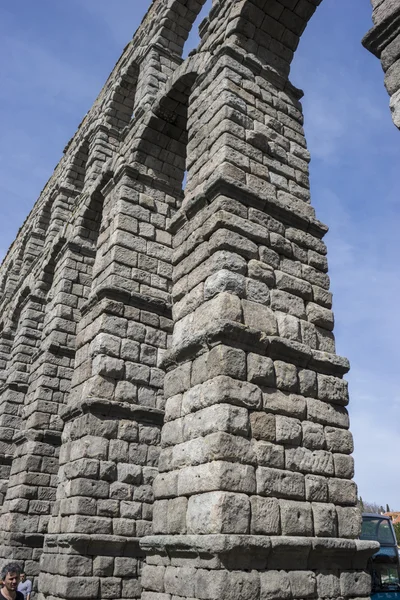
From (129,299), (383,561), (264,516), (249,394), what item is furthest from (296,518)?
(383,561)

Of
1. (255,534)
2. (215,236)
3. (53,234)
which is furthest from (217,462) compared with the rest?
(53,234)

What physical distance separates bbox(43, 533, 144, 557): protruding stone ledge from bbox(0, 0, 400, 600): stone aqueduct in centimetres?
3

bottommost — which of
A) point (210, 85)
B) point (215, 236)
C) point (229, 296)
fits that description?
point (229, 296)

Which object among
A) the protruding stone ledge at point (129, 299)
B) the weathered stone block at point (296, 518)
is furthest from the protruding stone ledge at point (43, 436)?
the weathered stone block at point (296, 518)

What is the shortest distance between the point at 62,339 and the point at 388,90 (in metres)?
7.60

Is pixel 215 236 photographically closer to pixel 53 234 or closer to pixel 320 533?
pixel 320 533

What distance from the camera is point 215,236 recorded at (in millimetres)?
5051

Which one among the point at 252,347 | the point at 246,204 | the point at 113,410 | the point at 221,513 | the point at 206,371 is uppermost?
the point at 246,204

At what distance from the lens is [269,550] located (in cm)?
390

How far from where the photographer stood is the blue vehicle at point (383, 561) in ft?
37.3

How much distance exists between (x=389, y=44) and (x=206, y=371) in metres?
3.13

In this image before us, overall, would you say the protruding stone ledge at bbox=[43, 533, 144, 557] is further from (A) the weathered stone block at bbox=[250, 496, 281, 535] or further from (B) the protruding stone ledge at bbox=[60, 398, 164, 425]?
(A) the weathered stone block at bbox=[250, 496, 281, 535]

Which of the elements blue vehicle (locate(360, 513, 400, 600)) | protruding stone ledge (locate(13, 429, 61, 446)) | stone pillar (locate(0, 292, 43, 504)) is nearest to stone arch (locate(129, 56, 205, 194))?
protruding stone ledge (locate(13, 429, 61, 446))

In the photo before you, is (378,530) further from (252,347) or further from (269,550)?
(252,347)
